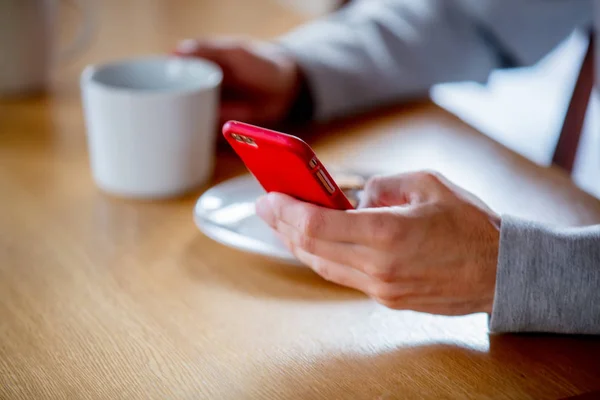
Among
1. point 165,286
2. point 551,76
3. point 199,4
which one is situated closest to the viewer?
point 165,286

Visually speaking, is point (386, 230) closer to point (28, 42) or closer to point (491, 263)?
point (491, 263)

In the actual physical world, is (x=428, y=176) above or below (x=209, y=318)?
above

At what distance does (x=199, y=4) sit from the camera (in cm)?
147

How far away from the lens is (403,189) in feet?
1.99

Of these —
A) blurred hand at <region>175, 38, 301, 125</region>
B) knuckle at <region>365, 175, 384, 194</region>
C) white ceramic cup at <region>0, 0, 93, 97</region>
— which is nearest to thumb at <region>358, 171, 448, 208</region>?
knuckle at <region>365, 175, 384, 194</region>

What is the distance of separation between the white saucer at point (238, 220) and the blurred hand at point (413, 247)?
66 mm

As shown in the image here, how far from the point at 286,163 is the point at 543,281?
0.69 ft

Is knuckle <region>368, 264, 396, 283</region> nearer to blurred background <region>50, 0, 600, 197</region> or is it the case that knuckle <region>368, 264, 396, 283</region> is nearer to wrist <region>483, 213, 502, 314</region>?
wrist <region>483, 213, 502, 314</region>

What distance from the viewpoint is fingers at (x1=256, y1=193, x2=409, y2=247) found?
1.81 feet

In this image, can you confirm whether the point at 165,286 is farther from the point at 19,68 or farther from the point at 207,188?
the point at 19,68

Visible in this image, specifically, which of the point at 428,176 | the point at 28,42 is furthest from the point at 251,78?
the point at 428,176

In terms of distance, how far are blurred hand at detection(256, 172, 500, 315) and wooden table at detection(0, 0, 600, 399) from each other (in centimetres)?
3

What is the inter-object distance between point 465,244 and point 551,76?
213 centimetres

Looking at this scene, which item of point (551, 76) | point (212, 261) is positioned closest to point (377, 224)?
point (212, 261)
